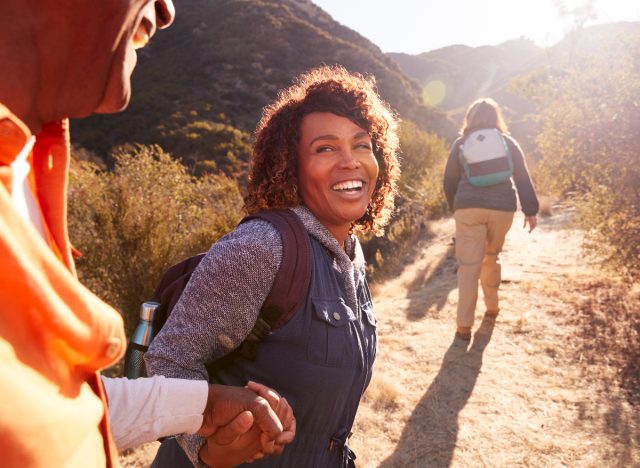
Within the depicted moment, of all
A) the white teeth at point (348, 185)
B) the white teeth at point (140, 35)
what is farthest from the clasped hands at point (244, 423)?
the white teeth at point (348, 185)

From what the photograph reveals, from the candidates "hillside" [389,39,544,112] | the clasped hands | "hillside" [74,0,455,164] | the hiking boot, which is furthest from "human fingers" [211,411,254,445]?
"hillside" [389,39,544,112]

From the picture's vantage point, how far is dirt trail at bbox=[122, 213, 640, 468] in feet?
10.6

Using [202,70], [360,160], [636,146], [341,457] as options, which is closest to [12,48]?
[360,160]

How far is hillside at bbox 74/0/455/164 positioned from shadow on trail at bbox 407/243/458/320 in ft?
56.4

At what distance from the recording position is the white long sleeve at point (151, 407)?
92cm

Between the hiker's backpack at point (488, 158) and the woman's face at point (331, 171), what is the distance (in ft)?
9.40

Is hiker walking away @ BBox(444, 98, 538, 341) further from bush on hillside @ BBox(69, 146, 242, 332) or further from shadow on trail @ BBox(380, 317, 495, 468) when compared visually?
bush on hillside @ BBox(69, 146, 242, 332)

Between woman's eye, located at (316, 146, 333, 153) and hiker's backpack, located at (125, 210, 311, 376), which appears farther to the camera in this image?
woman's eye, located at (316, 146, 333, 153)

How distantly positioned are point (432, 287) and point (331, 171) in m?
5.32

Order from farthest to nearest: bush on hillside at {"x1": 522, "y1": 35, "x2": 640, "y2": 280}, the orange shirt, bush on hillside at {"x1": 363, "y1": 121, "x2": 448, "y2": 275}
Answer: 1. bush on hillside at {"x1": 363, "y1": 121, "x2": 448, "y2": 275}
2. bush on hillside at {"x1": 522, "y1": 35, "x2": 640, "y2": 280}
3. the orange shirt

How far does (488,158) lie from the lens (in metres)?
4.43

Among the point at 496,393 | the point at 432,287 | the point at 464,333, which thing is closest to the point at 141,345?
the point at 496,393

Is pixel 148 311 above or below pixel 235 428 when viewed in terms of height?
above

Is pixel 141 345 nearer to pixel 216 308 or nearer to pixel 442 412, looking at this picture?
pixel 216 308
